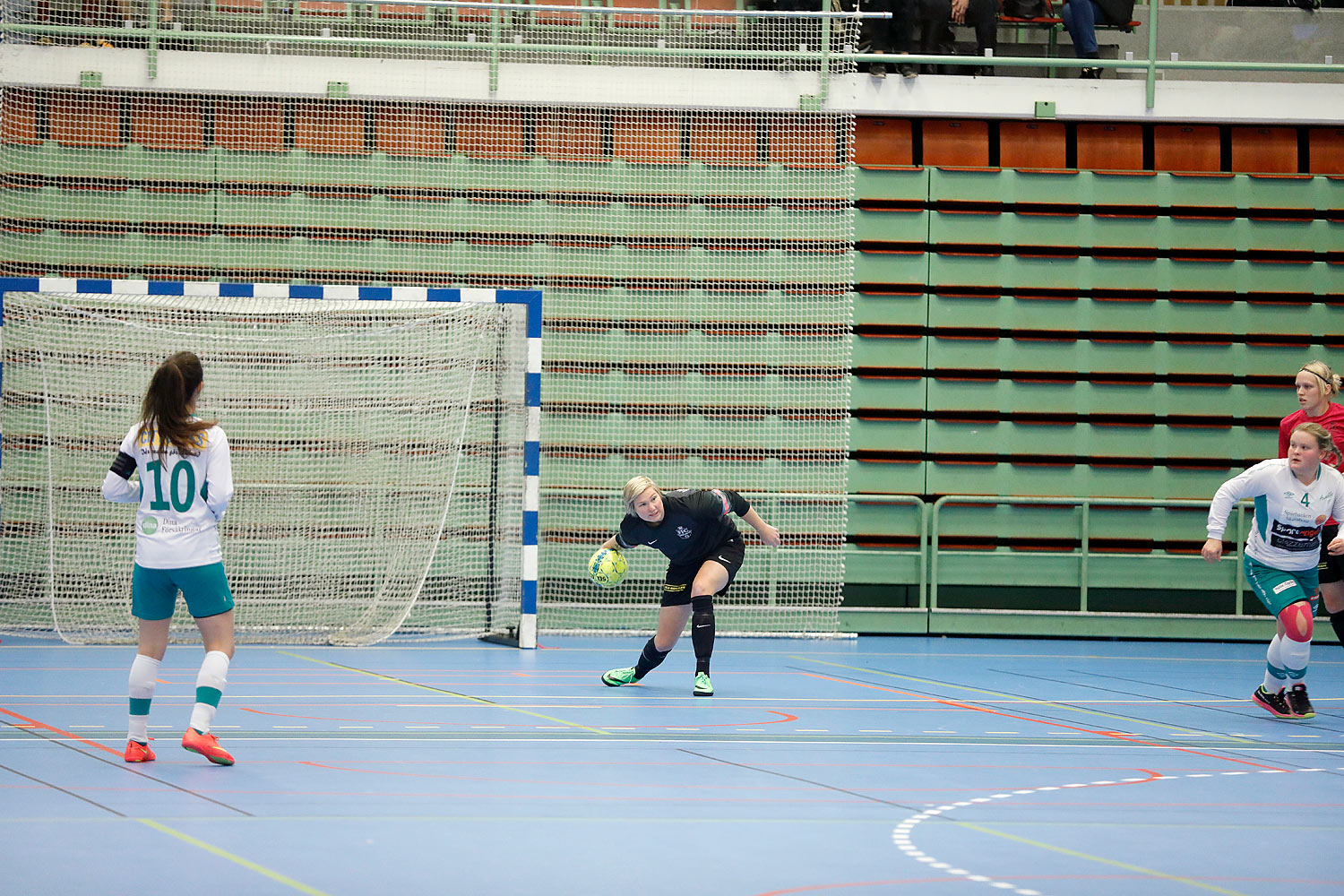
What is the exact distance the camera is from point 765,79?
1270cm

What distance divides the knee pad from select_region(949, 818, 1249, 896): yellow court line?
3573 millimetres

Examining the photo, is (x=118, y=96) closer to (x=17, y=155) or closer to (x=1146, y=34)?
(x=17, y=155)

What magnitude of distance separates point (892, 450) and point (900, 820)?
8255 millimetres

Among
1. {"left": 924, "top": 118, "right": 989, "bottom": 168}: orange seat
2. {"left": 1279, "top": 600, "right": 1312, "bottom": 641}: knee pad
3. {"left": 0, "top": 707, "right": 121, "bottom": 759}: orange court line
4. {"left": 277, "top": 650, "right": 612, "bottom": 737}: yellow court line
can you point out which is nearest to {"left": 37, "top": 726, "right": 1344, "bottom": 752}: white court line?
{"left": 0, "top": 707, "right": 121, "bottom": 759}: orange court line

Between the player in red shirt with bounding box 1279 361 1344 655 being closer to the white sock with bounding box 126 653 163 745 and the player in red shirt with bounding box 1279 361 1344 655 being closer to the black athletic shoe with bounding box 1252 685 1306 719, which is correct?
the black athletic shoe with bounding box 1252 685 1306 719

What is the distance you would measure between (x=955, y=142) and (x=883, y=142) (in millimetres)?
702

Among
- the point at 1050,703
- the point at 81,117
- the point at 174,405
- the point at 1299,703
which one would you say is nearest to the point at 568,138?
the point at 81,117

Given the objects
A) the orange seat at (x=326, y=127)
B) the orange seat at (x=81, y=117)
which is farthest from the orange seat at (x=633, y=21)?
the orange seat at (x=81, y=117)

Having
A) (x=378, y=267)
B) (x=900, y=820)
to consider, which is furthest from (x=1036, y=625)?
(x=900, y=820)

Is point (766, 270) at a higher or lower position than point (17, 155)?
lower

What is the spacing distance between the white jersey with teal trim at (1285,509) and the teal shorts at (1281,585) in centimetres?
4

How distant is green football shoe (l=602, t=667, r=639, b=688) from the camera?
8.88 m

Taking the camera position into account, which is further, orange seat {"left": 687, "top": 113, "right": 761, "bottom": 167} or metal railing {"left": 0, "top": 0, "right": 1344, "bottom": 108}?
orange seat {"left": 687, "top": 113, "right": 761, "bottom": 167}

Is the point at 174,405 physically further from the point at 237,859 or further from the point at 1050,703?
the point at 1050,703
